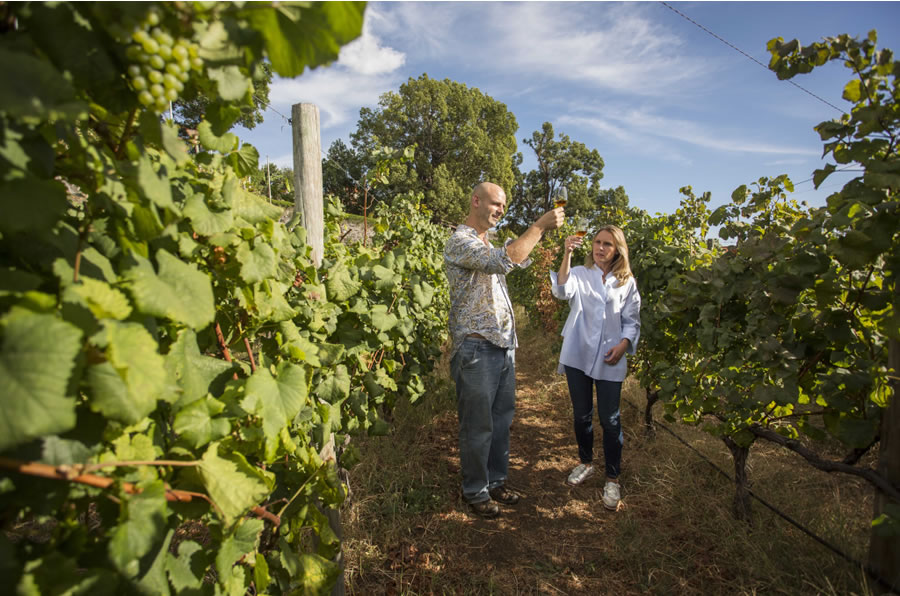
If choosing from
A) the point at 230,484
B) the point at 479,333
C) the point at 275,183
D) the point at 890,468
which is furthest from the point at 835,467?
the point at 275,183

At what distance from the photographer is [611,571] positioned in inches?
90.5

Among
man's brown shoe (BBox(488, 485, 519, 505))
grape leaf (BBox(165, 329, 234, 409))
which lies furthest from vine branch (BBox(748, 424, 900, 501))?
Result: grape leaf (BBox(165, 329, 234, 409))

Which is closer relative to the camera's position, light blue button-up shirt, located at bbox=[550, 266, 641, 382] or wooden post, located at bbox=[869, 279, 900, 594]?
wooden post, located at bbox=[869, 279, 900, 594]

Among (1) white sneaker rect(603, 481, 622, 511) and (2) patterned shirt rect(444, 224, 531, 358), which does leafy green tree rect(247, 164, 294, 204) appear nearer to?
(2) patterned shirt rect(444, 224, 531, 358)

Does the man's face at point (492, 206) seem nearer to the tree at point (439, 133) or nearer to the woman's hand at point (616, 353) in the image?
the woman's hand at point (616, 353)

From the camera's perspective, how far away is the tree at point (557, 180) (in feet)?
109

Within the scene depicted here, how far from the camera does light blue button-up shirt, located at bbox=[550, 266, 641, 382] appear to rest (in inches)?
114

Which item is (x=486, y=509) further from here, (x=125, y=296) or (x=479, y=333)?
(x=125, y=296)

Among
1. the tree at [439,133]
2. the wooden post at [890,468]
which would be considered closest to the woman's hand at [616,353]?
the wooden post at [890,468]

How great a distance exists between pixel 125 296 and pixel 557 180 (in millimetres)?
36486

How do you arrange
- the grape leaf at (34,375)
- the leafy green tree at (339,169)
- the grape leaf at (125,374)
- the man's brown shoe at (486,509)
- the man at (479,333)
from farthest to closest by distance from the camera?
the leafy green tree at (339,169), the man's brown shoe at (486,509), the man at (479,333), the grape leaf at (125,374), the grape leaf at (34,375)

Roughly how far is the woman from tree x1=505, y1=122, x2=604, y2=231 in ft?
101

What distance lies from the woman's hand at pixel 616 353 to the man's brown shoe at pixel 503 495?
43.3 inches

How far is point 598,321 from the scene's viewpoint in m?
2.96
